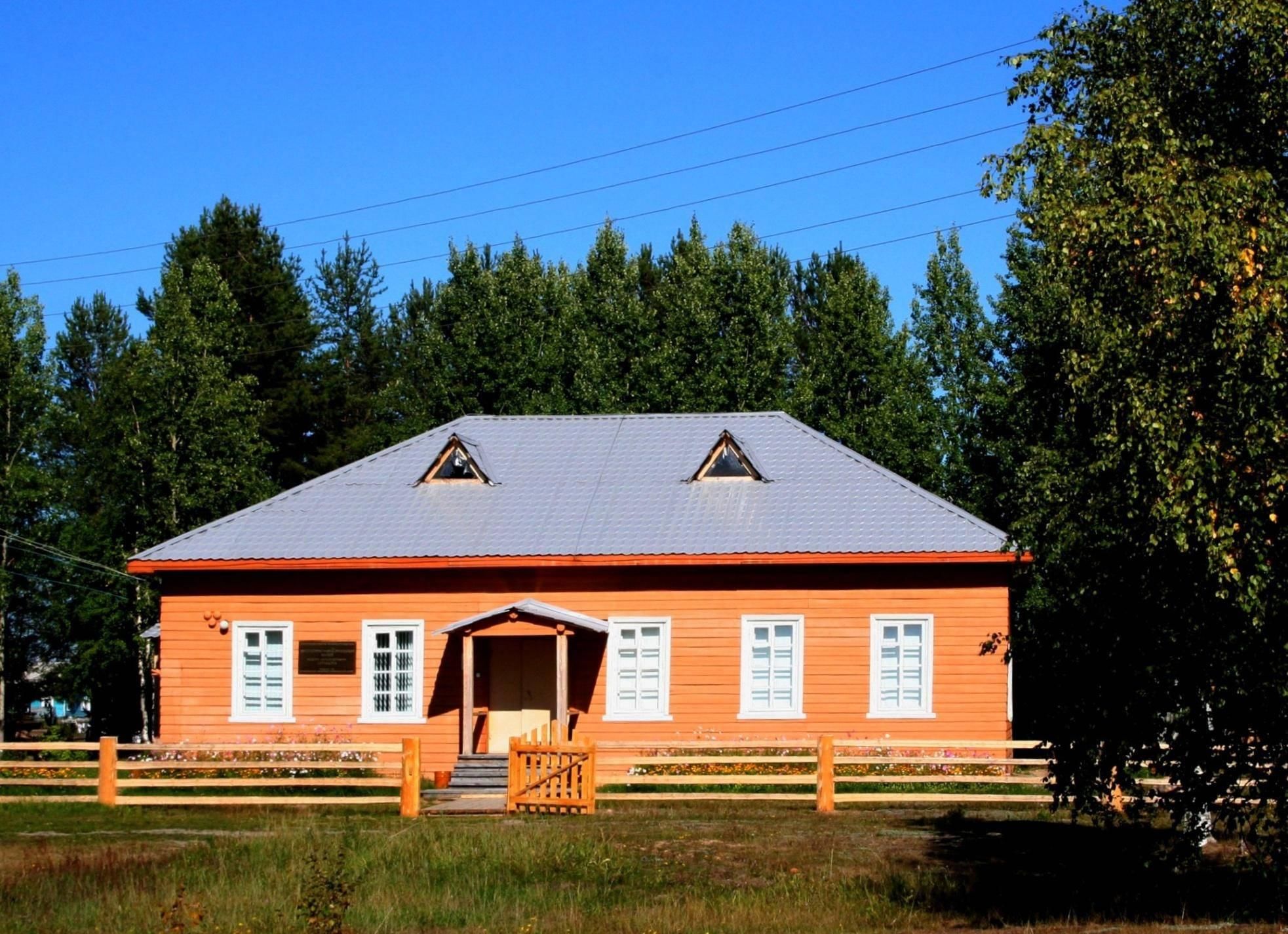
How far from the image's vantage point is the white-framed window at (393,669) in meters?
25.6

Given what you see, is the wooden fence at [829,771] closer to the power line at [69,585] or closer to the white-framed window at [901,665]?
the white-framed window at [901,665]

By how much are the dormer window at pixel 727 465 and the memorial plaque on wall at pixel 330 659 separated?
659 cm

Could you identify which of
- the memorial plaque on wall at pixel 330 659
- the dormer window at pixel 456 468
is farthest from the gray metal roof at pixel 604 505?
the memorial plaque on wall at pixel 330 659

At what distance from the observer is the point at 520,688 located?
26266 millimetres

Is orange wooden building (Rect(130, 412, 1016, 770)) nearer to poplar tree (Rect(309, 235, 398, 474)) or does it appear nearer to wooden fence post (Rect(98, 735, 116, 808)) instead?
wooden fence post (Rect(98, 735, 116, 808))

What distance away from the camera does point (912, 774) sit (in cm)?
2350

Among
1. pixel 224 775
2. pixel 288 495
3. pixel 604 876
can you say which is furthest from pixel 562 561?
pixel 604 876

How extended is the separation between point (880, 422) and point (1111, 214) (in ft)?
101

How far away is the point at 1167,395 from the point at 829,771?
10356mm

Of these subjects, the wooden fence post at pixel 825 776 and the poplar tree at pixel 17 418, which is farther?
the poplar tree at pixel 17 418

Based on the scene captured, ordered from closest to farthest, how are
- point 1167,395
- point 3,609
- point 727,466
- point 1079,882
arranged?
point 1167,395 < point 1079,882 < point 727,466 < point 3,609

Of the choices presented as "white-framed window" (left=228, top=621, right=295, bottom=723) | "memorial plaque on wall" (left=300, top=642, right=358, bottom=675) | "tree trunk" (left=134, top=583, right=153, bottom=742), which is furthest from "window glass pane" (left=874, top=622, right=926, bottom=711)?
"tree trunk" (left=134, top=583, right=153, bottom=742)

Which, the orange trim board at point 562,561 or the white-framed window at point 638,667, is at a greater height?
the orange trim board at point 562,561

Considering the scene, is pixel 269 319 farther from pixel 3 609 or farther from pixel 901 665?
pixel 901 665
